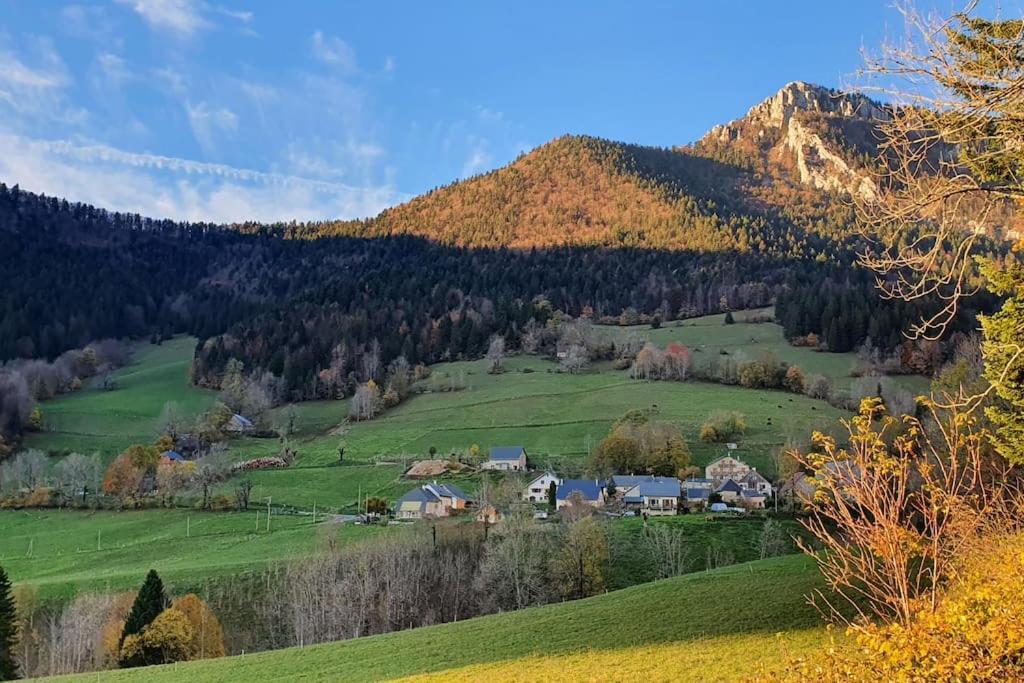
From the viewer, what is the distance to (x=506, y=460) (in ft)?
226

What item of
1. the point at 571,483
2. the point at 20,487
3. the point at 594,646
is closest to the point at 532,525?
the point at 571,483

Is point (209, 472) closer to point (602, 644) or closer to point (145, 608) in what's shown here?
point (145, 608)

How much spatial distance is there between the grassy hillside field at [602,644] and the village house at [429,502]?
29672 millimetres

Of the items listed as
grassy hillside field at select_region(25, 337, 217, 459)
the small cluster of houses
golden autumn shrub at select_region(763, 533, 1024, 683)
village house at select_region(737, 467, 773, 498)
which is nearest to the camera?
golden autumn shrub at select_region(763, 533, 1024, 683)

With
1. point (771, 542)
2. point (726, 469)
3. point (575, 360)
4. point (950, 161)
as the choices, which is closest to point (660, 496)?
point (726, 469)

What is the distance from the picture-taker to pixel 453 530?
45.3 metres

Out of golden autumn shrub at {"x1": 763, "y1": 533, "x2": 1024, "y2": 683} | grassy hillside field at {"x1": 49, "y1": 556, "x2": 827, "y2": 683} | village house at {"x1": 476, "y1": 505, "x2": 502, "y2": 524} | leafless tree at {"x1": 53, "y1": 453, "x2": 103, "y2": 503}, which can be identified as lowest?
village house at {"x1": 476, "y1": 505, "x2": 502, "y2": 524}

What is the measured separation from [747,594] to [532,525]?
2146 centimetres

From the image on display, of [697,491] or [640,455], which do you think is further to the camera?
[640,455]

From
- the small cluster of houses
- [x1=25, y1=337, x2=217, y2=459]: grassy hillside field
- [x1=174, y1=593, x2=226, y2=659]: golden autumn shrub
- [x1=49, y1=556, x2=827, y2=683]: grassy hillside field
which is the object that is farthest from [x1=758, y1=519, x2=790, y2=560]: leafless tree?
[x1=25, y1=337, x2=217, y2=459]: grassy hillside field

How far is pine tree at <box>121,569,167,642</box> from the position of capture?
32.0m

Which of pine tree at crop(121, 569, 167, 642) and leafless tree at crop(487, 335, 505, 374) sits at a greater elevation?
leafless tree at crop(487, 335, 505, 374)

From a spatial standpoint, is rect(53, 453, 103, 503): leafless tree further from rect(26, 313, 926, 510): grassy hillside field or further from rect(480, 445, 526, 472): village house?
rect(480, 445, 526, 472): village house

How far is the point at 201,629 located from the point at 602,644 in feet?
76.0
